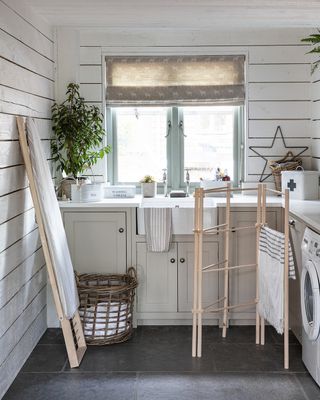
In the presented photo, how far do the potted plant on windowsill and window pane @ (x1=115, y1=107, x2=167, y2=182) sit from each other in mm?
281

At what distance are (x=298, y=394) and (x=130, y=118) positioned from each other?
2.58 metres

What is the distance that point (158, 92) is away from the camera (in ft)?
15.4

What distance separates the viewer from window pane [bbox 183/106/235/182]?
190 inches

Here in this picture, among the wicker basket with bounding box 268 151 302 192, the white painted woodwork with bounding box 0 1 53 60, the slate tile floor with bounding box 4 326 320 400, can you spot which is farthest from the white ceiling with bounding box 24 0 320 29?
the slate tile floor with bounding box 4 326 320 400

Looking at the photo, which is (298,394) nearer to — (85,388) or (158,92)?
(85,388)

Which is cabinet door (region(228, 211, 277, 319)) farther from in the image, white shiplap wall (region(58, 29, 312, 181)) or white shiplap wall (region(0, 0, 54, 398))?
white shiplap wall (region(0, 0, 54, 398))

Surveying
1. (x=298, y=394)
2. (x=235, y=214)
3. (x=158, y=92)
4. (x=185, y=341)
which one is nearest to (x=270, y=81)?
(x=158, y=92)

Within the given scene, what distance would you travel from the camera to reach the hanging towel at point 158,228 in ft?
13.4

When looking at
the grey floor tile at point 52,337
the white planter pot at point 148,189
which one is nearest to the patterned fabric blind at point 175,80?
the white planter pot at point 148,189

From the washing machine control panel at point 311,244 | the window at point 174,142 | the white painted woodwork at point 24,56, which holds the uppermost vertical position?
the white painted woodwork at point 24,56

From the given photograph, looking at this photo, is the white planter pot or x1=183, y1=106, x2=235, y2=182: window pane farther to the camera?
x1=183, y1=106, x2=235, y2=182: window pane

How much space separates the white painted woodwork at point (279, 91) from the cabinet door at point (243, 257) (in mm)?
1042

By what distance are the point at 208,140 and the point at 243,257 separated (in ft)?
3.67

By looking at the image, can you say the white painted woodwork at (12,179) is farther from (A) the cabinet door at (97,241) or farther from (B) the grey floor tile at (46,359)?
(B) the grey floor tile at (46,359)
